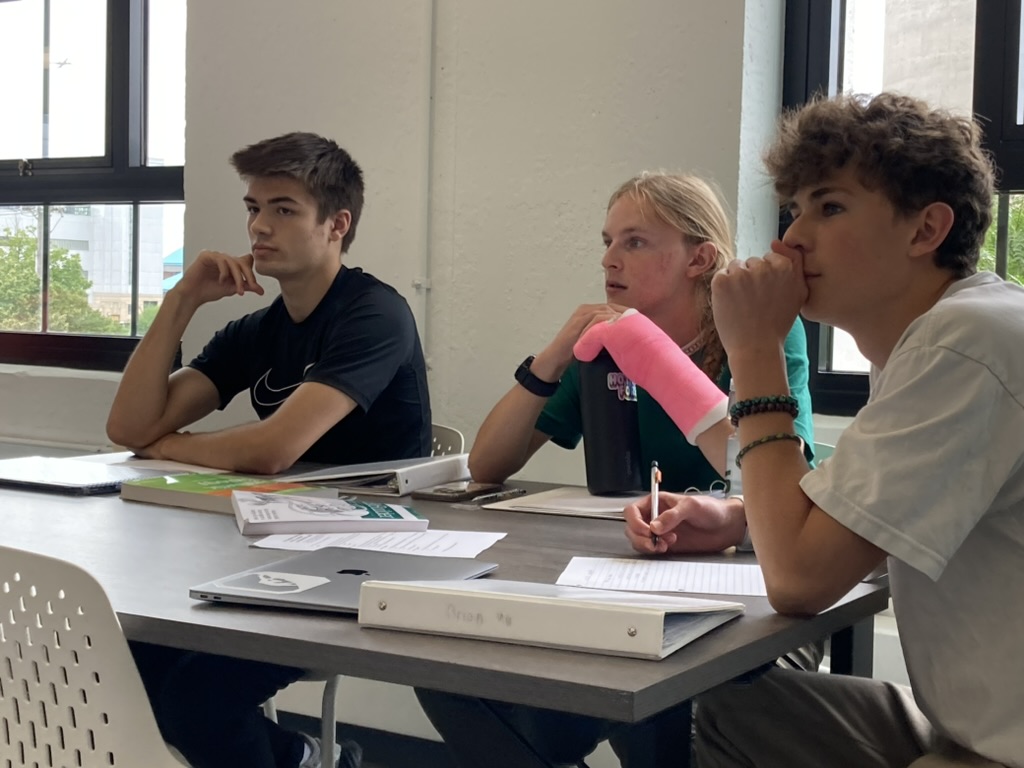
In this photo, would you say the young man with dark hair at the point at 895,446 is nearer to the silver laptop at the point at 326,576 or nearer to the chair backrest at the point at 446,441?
the silver laptop at the point at 326,576

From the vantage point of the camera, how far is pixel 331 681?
193cm

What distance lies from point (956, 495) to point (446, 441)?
165 centimetres

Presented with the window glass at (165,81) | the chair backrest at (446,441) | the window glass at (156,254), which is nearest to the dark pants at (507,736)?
the chair backrest at (446,441)

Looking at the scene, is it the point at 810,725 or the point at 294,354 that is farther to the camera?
the point at 294,354

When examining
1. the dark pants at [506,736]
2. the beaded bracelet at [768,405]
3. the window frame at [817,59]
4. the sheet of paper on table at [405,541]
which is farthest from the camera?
the window frame at [817,59]

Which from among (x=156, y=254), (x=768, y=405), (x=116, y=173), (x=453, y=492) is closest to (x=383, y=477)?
(x=453, y=492)

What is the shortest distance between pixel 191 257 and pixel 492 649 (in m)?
2.62

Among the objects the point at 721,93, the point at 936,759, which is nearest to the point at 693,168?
the point at 721,93

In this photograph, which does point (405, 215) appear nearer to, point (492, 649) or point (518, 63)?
point (518, 63)

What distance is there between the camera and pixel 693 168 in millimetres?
2641

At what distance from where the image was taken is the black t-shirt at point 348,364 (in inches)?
94.9

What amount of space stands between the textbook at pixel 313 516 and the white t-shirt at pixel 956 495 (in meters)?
0.66

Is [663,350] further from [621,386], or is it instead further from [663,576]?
[663,576]

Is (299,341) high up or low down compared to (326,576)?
up
